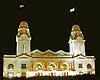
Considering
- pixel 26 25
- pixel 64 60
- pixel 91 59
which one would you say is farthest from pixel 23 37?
pixel 91 59

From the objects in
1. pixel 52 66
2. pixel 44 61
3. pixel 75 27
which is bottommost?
pixel 52 66

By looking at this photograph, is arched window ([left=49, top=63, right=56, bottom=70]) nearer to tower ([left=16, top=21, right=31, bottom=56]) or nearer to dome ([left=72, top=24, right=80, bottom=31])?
tower ([left=16, top=21, right=31, bottom=56])

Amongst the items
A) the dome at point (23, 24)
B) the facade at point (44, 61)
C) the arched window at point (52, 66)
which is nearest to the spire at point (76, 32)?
the facade at point (44, 61)

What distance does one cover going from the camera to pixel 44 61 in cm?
7906

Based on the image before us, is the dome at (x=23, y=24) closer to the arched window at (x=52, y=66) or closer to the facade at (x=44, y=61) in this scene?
the facade at (x=44, y=61)

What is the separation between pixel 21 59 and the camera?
76938 mm

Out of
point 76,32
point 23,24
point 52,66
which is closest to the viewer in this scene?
point 52,66

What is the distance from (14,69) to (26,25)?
11089mm

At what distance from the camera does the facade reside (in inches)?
3029

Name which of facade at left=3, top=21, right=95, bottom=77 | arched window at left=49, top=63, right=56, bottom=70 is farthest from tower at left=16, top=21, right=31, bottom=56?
arched window at left=49, top=63, right=56, bottom=70

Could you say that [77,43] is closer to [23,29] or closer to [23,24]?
[23,29]

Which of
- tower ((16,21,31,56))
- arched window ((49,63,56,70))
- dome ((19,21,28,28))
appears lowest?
arched window ((49,63,56,70))

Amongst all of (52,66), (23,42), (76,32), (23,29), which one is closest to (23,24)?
(23,29)

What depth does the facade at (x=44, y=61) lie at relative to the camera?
7694 cm
